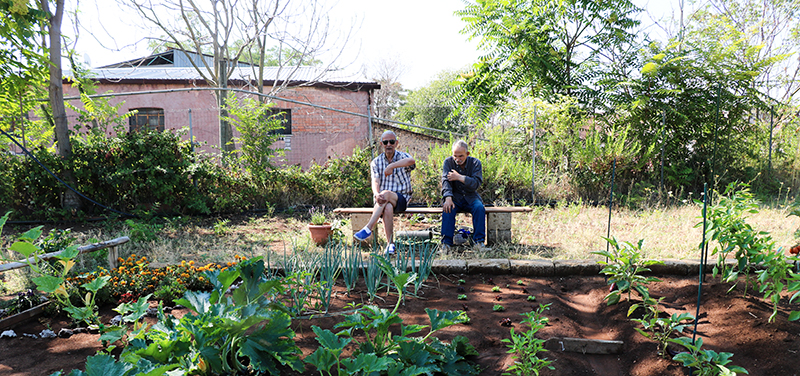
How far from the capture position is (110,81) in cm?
1223

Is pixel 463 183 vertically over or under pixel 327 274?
over

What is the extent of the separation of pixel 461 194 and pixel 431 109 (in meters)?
18.0

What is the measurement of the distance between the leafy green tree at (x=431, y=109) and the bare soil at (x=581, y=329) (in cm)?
1509

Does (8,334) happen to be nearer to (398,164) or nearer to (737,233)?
(398,164)

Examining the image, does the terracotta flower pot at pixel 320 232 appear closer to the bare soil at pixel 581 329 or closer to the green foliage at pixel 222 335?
the bare soil at pixel 581 329

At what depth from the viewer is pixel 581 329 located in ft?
7.45

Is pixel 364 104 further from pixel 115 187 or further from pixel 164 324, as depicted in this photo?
pixel 164 324

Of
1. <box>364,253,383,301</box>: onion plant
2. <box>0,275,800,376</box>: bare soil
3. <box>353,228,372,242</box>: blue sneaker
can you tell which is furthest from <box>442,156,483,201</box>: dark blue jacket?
<box>364,253,383,301</box>: onion plant

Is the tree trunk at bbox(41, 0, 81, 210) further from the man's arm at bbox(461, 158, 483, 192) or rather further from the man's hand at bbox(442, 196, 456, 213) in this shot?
the man's arm at bbox(461, 158, 483, 192)

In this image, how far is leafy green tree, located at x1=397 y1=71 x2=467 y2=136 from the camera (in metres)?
20.8

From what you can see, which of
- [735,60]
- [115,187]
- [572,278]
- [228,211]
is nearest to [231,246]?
[228,211]

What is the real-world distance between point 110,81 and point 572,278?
44.2 feet

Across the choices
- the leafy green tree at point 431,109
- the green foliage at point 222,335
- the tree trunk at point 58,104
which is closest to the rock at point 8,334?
the green foliage at point 222,335

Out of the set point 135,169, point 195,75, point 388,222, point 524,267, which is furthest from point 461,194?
point 195,75
